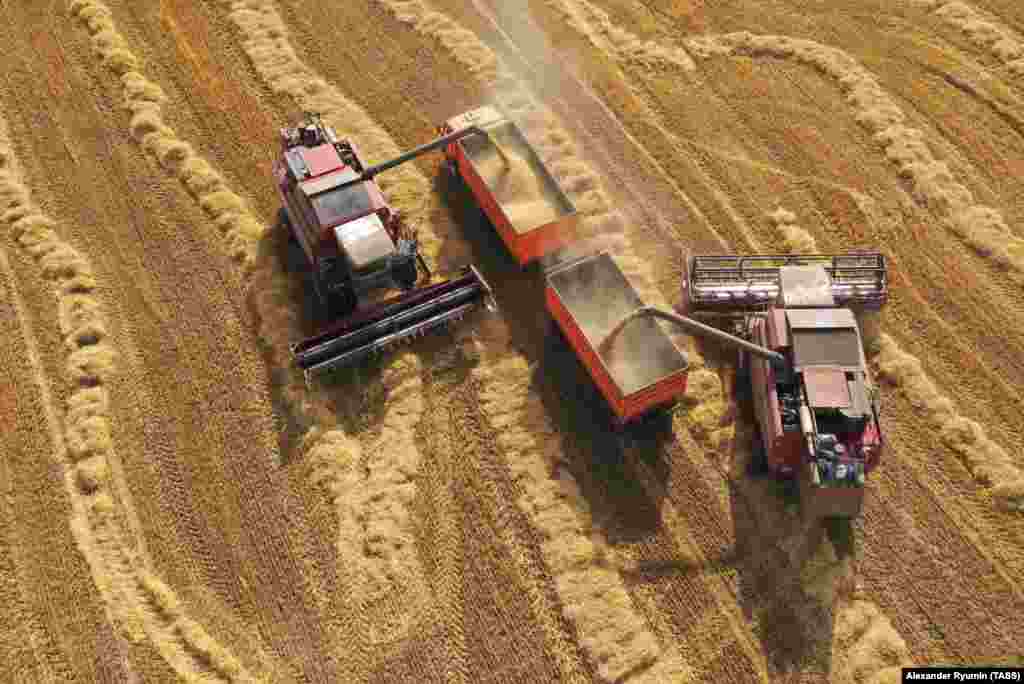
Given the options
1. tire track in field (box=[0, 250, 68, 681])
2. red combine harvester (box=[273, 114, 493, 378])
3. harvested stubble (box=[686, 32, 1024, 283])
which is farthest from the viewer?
harvested stubble (box=[686, 32, 1024, 283])

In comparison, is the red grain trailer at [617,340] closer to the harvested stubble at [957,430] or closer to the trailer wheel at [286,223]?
the harvested stubble at [957,430]

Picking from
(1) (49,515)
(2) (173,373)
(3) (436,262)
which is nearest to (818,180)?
Answer: (3) (436,262)

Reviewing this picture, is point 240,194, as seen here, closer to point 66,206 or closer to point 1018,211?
point 66,206

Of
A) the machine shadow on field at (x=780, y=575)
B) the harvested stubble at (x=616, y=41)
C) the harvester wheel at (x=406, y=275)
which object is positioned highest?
the harvested stubble at (x=616, y=41)

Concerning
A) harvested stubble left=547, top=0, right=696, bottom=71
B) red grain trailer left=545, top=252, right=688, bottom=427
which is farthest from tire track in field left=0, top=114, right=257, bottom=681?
harvested stubble left=547, top=0, right=696, bottom=71

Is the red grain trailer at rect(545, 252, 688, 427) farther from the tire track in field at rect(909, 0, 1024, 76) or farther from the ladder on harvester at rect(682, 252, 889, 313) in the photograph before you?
the tire track in field at rect(909, 0, 1024, 76)

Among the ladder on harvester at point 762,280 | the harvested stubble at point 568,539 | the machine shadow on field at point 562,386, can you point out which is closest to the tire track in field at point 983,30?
the ladder on harvester at point 762,280
